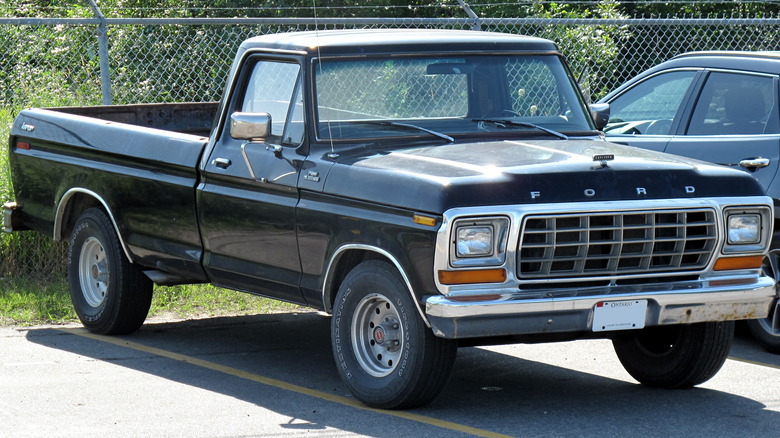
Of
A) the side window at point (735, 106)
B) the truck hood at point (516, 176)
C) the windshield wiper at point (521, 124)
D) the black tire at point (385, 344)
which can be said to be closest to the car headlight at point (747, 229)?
the truck hood at point (516, 176)

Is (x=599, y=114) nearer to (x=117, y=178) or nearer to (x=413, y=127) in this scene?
(x=413, y=127)

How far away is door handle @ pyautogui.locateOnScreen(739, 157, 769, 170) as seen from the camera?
8.39 metres

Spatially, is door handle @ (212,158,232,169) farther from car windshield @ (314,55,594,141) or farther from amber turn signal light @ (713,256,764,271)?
amber turn signal light @ (713,256,764,271)

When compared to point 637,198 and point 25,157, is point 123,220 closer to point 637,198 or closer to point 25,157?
point 25,157

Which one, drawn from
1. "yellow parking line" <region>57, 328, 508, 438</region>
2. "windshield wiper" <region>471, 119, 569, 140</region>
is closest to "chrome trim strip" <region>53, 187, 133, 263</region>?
"yellow parking line" <region>57, 328, 508, 438</region>

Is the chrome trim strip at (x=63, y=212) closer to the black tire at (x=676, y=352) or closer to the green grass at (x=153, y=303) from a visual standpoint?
the green grass at (x=153, y=303)

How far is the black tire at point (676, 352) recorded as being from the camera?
7191 millimetres

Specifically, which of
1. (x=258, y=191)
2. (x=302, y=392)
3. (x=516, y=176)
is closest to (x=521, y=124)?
(x=516, y=176)

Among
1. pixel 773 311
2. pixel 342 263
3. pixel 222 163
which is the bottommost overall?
pixel 773 311

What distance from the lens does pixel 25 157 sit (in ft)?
30.7

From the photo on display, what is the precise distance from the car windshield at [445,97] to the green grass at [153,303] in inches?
115

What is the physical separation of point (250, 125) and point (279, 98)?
54 cm

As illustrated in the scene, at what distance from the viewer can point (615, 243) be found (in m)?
6.50

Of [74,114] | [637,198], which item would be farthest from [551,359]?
[74,114]
